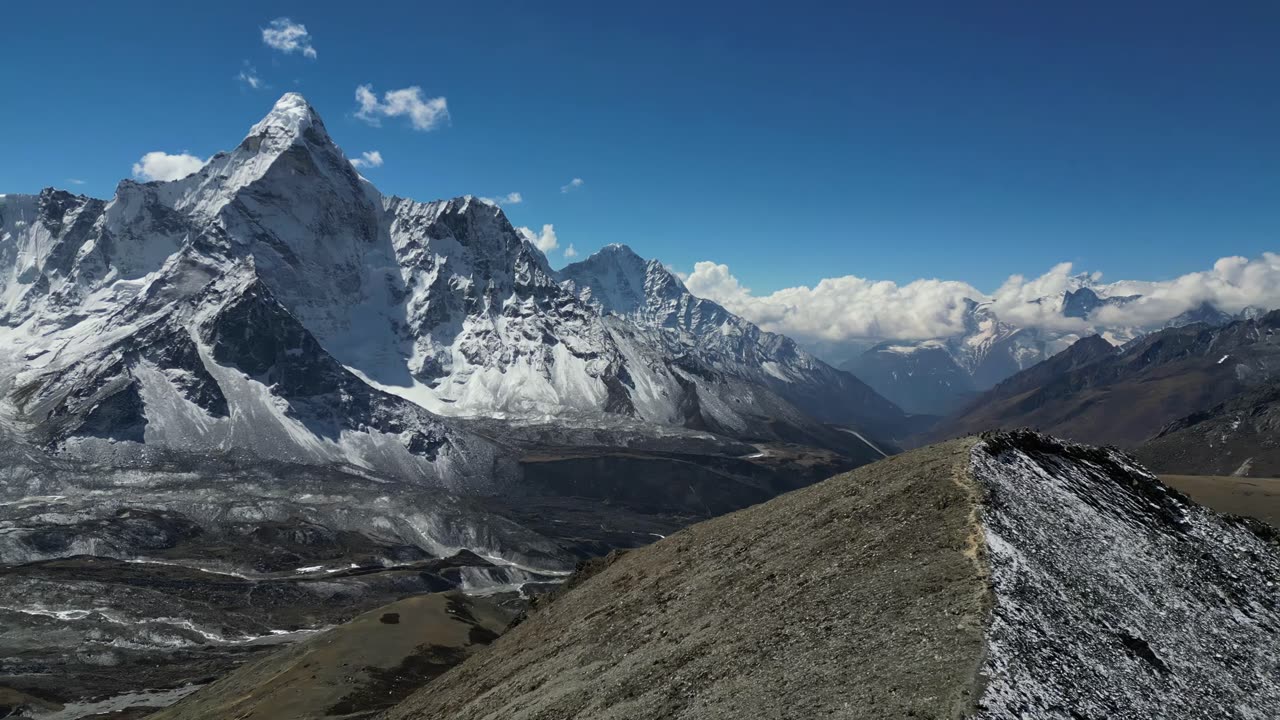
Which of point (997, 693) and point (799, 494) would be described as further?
point (799, 494)

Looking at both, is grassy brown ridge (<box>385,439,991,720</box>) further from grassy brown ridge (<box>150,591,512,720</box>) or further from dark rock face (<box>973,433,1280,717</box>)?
grassy brown ridge (<box>150,591,512,720</box>)

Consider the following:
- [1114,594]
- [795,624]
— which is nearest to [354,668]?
[795,624]

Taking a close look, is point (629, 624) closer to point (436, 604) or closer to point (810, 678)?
point (810, 678)

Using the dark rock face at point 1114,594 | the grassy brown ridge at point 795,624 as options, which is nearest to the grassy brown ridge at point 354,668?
the grassy brown ridge at point 795,624

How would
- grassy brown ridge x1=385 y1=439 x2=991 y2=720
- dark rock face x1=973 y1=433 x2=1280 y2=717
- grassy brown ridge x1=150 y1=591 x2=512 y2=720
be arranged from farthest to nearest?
grassy brown ridge x1=150 y1=591 x2=512 y2=720 < grassy brown ridge x1=385 y1=439 x2=991 y2=720 < dark rock face x1=973 y1=433 x2=1280 y2=717

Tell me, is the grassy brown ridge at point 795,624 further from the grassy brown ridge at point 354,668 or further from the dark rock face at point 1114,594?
the grassy brown ridge at point 354,668

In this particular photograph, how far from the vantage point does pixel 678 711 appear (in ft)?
116

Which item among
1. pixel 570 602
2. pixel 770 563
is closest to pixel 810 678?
pixel 770 563

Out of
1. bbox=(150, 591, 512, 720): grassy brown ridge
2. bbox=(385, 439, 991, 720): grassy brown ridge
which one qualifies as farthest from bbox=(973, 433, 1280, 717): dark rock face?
bbox=(150, 591, 512, 720): grassy brown ridge

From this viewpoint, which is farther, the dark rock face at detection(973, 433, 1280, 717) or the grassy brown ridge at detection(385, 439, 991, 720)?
the grassy brown ridge at detection(385, 439, 991, 720)

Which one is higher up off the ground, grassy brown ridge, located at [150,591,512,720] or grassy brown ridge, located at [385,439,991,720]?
grassy brown ridge, located at [385,439,991,720]

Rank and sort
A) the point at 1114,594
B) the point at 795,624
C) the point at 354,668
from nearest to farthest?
the point at 795,624 → the point at 1114,594 → the point at 354,668

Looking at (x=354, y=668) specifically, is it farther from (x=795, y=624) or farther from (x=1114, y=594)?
(x=1114, y=594)

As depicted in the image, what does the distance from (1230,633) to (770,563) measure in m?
22.2
